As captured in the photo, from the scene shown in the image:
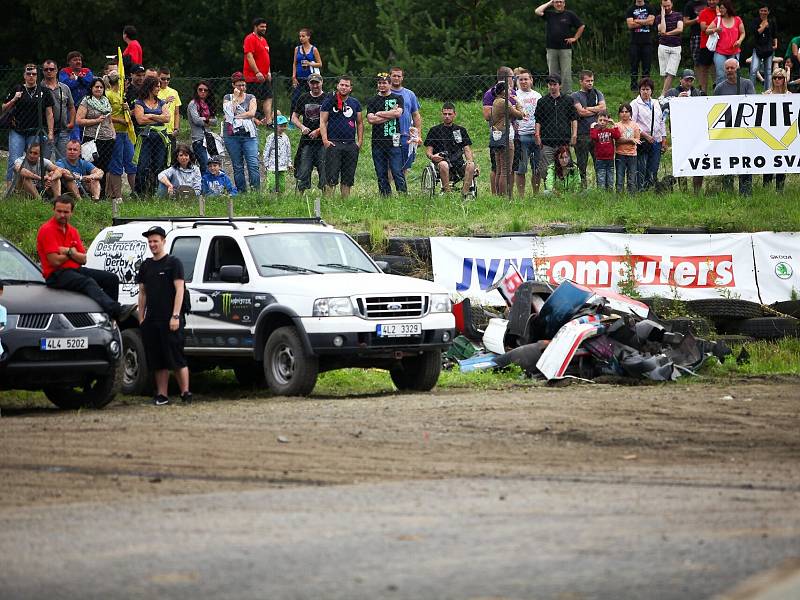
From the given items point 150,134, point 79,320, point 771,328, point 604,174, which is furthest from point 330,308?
point 604,174

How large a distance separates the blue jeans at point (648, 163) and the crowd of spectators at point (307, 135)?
0.02 m

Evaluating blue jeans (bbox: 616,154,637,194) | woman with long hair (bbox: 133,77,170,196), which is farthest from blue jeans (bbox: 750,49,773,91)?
woman with long hair (bbox: 133,77,170,196)

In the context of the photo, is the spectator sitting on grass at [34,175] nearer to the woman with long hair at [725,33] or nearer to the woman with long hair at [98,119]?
the woman with long hair at [98,119]

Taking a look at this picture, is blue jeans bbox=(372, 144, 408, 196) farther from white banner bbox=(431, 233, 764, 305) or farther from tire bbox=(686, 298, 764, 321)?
tire bbox=(686, 298, 764, 321)

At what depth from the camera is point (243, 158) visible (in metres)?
22.9

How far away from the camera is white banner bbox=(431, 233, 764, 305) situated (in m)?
19.4

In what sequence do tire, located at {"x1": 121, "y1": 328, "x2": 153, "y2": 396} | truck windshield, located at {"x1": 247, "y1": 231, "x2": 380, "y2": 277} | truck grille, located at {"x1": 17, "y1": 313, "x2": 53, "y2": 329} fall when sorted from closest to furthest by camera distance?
1. truck grille, located at {"x1": 17, "y1": 313, "x2": 53, "y2": 329}
2. truck windshield, located at {"x1": 247, "y1": 231, "x2": 380, "y2": 277}
3. tire, located at {"x1": 121, "y1": 328, "x2": 153, "y2": 396}

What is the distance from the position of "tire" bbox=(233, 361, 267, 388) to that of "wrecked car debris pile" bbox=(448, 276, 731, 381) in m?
2.38

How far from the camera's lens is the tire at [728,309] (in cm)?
1867

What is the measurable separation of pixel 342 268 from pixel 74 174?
779cm

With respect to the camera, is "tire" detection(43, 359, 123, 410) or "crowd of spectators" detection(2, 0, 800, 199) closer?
"tire" detection(43, 359, 123, 410)

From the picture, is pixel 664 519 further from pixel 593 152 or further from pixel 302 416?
pixel 593 152

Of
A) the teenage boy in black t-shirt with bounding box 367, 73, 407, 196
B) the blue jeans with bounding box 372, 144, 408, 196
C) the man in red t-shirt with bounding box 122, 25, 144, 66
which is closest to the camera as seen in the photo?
the teenage boy in black t-shirt with bounding box 367, 73, 407, 196

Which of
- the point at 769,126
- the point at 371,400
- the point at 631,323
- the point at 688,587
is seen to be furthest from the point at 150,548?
the point at 769,126
